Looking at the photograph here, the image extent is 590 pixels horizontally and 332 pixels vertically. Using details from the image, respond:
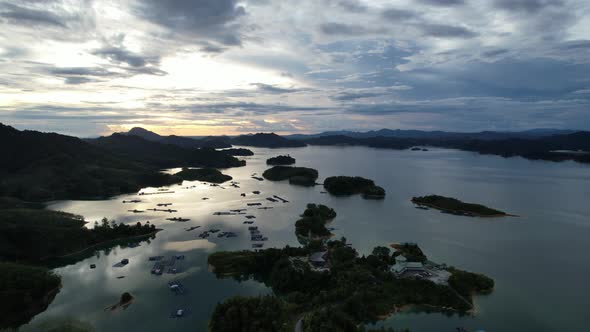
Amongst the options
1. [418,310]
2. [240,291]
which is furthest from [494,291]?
[240,291]

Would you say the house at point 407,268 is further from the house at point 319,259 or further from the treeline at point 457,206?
the treeline at point 457,206

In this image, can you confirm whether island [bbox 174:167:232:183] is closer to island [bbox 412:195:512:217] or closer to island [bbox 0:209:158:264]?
island [bbox 0:209:158:264]

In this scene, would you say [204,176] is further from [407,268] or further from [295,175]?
[407,268]

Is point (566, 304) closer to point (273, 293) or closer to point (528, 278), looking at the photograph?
→ point (528, 278)

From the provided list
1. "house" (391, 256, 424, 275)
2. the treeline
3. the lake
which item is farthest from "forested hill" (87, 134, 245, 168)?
"house" (391, 256, 424, 275)

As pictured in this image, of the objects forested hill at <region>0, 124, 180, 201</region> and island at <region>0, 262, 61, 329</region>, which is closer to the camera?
island at <region>0, 262, 61, 329</region>
